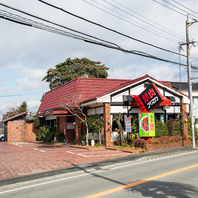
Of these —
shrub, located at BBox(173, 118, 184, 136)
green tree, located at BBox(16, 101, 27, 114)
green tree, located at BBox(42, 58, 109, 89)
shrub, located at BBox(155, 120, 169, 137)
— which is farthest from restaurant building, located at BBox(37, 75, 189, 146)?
green tree, located at BBox(16, 101, 27, 114)

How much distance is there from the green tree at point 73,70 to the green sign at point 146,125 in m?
25.9

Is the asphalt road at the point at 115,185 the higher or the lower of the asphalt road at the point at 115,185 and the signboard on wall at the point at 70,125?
the lower

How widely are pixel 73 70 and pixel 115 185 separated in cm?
3714

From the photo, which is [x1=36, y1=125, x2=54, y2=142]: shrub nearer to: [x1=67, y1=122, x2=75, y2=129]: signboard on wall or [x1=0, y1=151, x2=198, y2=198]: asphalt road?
[x1=67, y1=122, x2=75, y2=129]: signboard on wall

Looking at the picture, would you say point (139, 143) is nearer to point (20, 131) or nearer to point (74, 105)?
point (74, 105)

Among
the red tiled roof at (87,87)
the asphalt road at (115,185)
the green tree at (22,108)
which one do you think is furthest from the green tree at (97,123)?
the green tree at (22,108)

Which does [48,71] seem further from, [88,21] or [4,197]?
[4,197]

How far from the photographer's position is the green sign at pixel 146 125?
Answer: 58.9 feet

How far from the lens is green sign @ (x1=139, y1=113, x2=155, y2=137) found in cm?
1796

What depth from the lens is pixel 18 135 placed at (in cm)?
2894

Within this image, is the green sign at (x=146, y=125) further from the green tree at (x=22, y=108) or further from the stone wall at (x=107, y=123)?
the green tree at (x=22, y=108)

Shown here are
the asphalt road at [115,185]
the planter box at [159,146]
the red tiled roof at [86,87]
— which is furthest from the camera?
the red tiled roof at [86,87]

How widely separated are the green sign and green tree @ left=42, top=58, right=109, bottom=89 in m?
25.9

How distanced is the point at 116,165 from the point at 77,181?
3405mm
